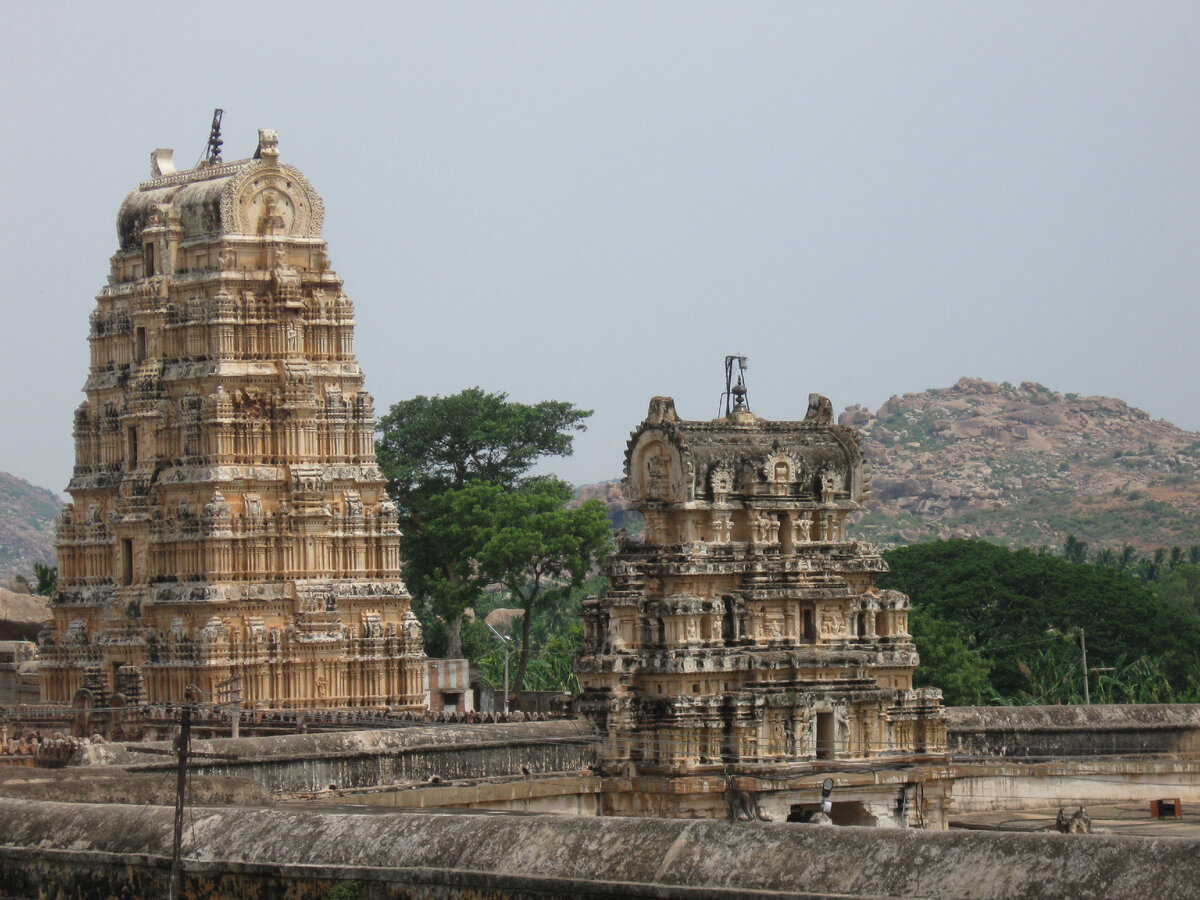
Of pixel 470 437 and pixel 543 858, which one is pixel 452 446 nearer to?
pixel 470 437

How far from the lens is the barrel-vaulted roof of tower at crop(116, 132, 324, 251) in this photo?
52.8 meters

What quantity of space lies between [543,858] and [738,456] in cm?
1844

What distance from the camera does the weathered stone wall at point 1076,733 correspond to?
126 ft

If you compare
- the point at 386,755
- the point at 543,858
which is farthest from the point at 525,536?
the point at 543,858

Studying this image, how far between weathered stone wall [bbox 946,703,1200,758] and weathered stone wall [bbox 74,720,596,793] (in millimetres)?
6446

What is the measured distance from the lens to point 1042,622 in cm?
6419

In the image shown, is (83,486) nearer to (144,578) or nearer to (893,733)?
(144,578)

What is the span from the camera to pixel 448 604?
65438 millimetres

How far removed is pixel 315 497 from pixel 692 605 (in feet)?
60.2

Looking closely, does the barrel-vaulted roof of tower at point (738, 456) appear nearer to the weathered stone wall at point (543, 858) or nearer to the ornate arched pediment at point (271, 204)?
→ the weathered stone wall at point (543, 858)

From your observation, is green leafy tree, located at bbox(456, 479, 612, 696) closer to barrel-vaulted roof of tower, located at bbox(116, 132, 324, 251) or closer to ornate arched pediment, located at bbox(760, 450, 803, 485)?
barrel-vaulted roof of tower, located at bbox(116, 132, 324, 251)

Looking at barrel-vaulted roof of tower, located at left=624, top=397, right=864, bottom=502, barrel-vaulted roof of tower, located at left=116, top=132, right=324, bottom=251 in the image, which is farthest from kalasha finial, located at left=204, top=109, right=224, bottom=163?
barrel-vaulted roof of tower, located at left=624, top=397, right=864, bottom=502

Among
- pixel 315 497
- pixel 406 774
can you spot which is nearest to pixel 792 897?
pixel 406 774

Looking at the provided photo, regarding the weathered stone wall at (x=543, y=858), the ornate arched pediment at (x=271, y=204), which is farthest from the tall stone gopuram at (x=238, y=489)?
the weathered stone wall at (x=543, y=858)
